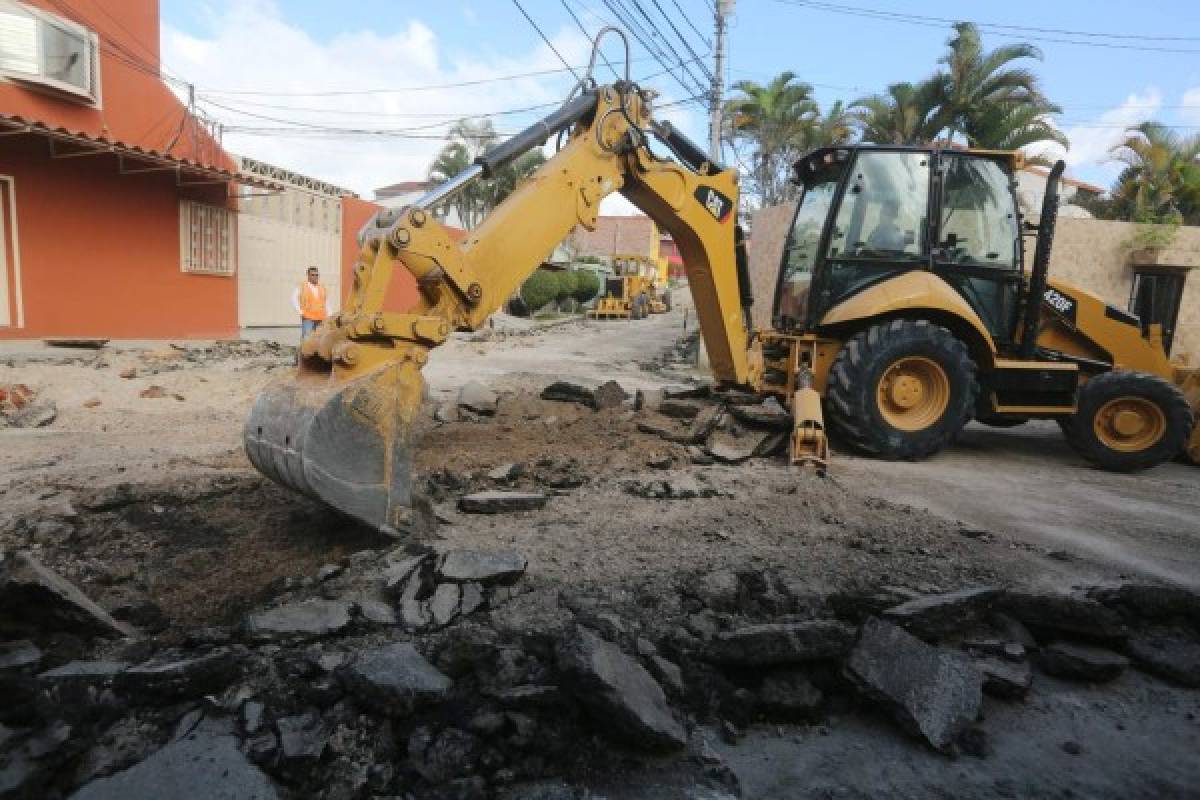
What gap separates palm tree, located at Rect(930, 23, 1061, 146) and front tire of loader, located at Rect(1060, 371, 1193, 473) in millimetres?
13697

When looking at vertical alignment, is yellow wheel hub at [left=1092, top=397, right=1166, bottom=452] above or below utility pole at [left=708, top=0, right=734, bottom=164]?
below

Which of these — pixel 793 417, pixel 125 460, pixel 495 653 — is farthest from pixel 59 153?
pixel 495 653

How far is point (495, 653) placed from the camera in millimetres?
2584

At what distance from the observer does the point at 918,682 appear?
2.54m

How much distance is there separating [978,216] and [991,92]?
1425 cm

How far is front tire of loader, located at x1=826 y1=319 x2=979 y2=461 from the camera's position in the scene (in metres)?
5.85

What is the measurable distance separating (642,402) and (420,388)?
3.49 metres

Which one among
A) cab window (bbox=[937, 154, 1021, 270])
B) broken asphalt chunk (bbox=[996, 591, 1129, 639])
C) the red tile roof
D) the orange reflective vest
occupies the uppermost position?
the red tile roof

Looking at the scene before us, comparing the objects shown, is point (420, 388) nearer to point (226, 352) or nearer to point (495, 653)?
point (495, 653)

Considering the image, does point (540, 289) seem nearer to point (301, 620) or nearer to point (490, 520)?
point (490, 520)

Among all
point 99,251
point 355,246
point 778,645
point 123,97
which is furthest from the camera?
point 355,246

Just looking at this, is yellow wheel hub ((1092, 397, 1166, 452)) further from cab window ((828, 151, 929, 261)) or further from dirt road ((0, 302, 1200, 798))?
cab window ((828, 151, 929, 261))

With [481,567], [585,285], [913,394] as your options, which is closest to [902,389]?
[913,394]

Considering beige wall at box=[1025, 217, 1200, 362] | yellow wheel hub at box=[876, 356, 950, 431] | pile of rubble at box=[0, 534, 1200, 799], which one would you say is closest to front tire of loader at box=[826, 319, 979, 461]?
yellow wheel hub at box=[876, 356, 950, 431]
